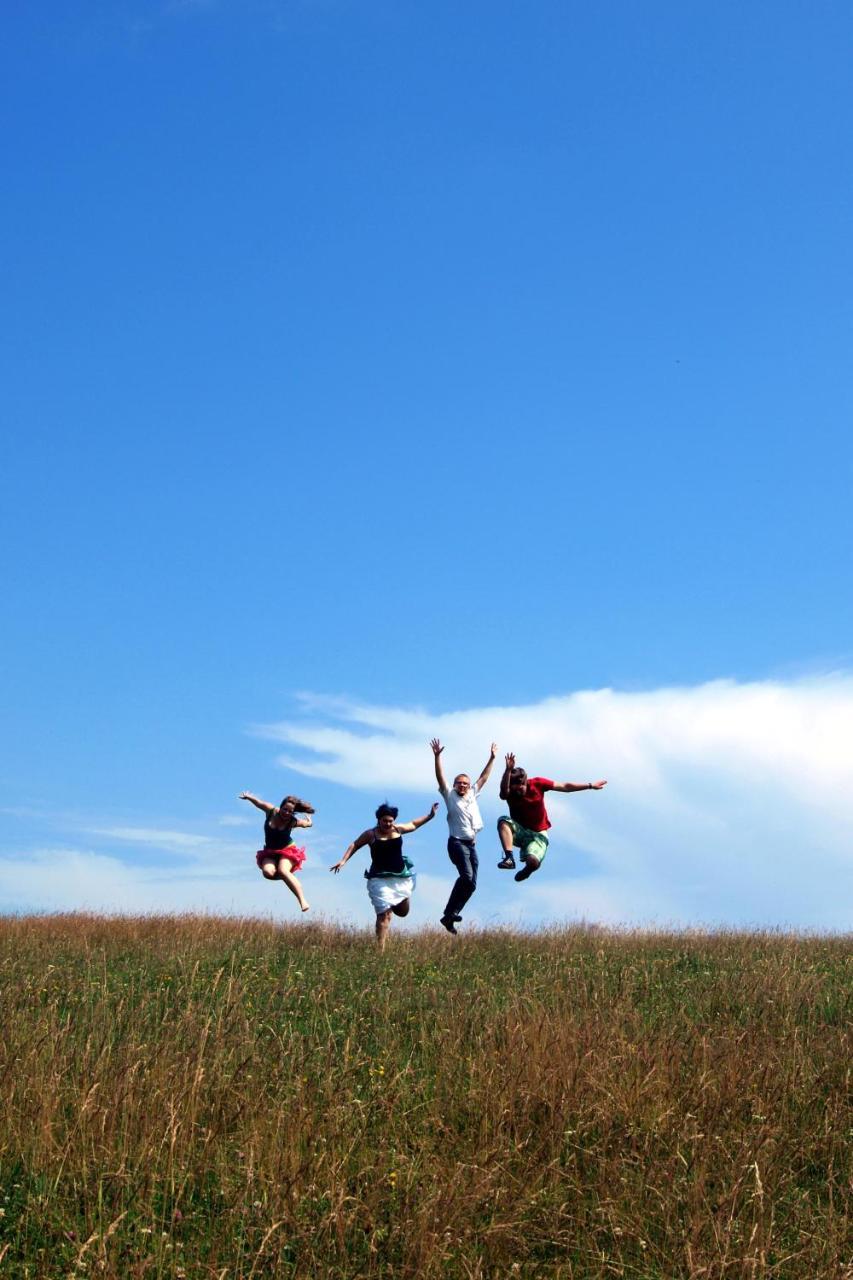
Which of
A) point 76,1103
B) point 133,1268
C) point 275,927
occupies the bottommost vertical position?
point 133,1268

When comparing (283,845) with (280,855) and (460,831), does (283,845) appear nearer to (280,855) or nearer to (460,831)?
(280,855)

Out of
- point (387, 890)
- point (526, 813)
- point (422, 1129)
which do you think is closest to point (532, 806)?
point (526, 813)

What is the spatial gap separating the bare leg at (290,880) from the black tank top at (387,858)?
1992mm

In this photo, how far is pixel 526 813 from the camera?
17656 mm

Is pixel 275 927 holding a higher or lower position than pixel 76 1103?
higher

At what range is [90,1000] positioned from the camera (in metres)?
11.1

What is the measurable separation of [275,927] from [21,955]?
4.33 metres

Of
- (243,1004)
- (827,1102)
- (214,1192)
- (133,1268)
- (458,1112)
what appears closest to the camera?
(133,1268)

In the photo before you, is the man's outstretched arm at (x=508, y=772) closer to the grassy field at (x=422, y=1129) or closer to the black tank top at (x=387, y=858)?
the black tank top at (x=387, y=858)

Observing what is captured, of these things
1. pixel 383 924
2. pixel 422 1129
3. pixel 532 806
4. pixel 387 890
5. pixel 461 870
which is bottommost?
pixel 422 1129

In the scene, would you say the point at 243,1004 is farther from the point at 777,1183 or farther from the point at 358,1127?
the point at 777,1183

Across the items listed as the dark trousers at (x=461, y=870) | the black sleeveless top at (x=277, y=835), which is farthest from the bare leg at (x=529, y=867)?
the black sleeveless top at (x=277, y=835)

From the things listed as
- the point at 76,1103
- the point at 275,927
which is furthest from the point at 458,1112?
the point at 275,927

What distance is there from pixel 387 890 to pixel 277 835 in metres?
2.49
